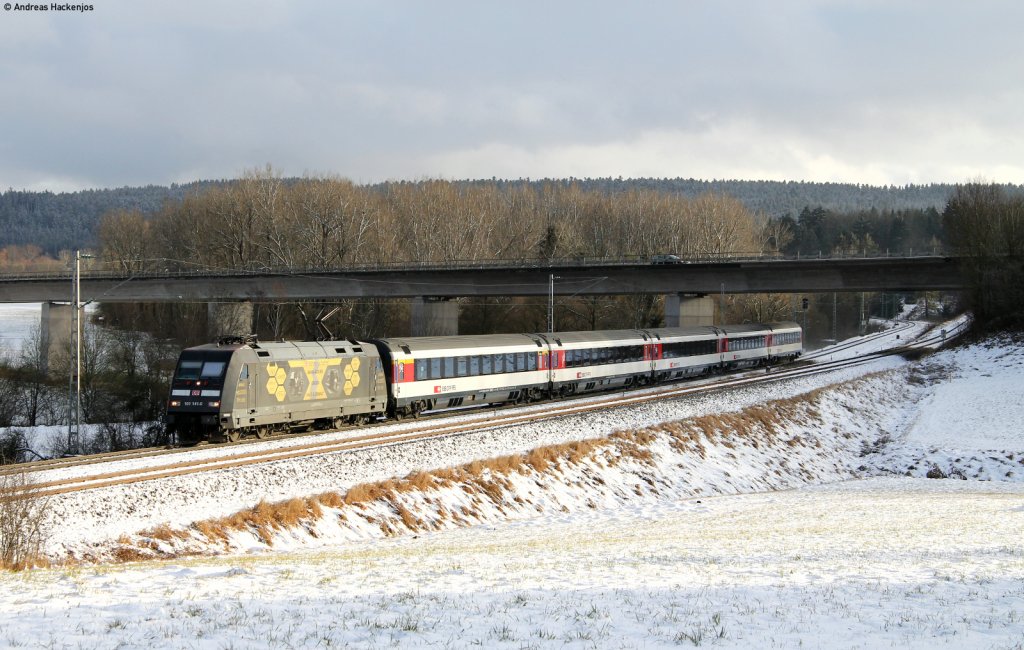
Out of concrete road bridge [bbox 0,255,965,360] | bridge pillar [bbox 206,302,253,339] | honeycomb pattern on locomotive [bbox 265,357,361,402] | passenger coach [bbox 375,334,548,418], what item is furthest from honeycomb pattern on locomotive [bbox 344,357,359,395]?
bridge pillar [bbox 206,302,253,339]

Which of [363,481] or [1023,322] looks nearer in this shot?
[363,481]

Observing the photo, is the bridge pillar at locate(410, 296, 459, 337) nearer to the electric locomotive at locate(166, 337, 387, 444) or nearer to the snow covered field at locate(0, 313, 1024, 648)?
the snow covered field at locate(0, 313, 1024, 648)

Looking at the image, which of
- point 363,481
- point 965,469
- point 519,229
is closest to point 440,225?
point 519,229

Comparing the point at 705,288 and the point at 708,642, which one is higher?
the point at 705,288

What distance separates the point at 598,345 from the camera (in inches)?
1896

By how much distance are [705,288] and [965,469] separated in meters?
36.3

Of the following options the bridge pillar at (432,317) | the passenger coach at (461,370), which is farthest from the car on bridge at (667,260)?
the passenger coach at (461,370)

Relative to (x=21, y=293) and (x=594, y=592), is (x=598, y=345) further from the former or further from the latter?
(x=21, y=293)

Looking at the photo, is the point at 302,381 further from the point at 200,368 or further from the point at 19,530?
the point at 19,530

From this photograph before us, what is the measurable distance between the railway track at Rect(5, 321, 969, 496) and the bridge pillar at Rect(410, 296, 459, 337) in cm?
3452

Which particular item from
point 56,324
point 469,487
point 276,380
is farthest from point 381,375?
point 56,324

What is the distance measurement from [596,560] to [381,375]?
18453 mm

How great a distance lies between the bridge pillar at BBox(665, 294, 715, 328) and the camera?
75.0 metres

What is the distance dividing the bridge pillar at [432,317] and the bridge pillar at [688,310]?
18.9 m
